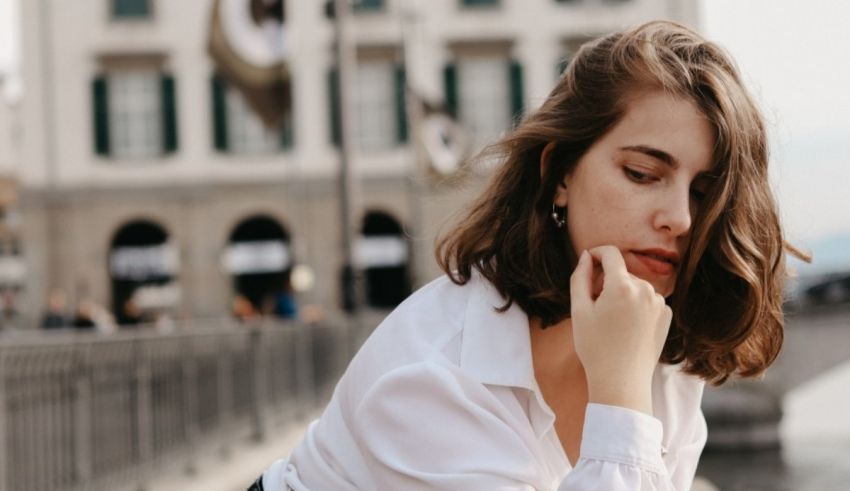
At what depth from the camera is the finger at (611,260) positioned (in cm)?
198

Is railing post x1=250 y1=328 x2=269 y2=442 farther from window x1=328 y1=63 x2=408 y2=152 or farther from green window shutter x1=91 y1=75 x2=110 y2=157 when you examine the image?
green window shutter x1=91 y1=75 x2=110 y2=157

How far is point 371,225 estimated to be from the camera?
3422 cm

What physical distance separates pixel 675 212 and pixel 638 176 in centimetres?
8

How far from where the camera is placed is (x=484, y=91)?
33.0 metres

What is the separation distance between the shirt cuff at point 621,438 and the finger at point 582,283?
0.18 metres

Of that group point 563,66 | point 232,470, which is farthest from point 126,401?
point 563,66

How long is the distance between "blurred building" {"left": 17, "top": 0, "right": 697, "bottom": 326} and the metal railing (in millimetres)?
19665

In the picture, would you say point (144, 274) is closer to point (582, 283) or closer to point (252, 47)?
point (252, 47)

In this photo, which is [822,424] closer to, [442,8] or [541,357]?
[442,8]

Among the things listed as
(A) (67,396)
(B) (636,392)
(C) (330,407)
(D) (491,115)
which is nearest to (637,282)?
(B) (636,392)

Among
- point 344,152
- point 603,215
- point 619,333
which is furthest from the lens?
point 344,152

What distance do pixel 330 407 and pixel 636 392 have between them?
0.59 metres

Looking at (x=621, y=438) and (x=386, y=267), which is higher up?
(x=621, y=438)

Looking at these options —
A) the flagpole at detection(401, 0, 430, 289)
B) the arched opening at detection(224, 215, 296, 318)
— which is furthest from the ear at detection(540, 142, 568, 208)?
the arched opening at detection(224, 215, 296, 318)
